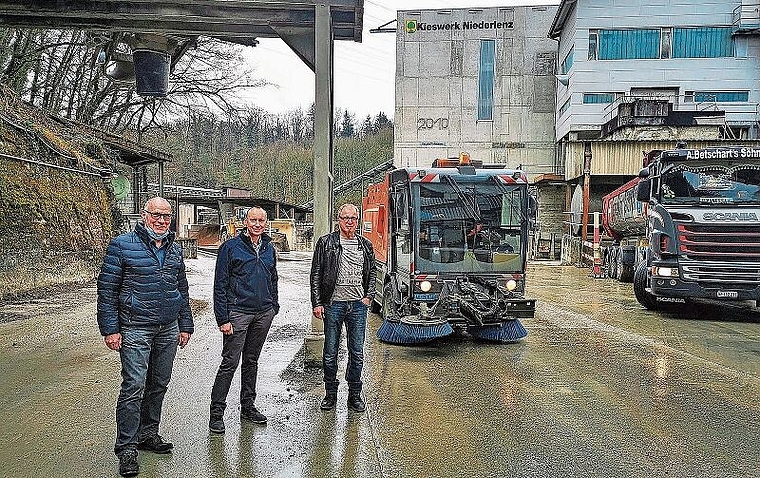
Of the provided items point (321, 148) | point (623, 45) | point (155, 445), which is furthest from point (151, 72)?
point (623, 45)

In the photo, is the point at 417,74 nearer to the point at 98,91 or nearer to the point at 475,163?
the point at 98,91

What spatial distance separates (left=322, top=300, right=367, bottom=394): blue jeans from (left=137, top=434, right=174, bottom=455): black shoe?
72.2 inches

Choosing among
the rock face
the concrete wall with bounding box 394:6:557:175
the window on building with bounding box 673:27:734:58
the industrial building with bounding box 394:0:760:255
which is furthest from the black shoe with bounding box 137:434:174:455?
the concrete wall with bounding box 394:6:557:175

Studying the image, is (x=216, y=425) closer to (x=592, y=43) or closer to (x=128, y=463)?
(x=128, y=463)

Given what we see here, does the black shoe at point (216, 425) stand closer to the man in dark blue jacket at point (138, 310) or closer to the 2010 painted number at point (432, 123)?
the man in dark blue jacket at point (138, 310)

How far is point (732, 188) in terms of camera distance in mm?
14008

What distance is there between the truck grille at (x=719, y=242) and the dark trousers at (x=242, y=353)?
32.7ft

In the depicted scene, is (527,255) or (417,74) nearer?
(527,255)

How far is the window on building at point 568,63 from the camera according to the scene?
44281 millimetres

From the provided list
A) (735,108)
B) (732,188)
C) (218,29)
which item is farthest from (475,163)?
(735,108)

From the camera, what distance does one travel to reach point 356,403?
22.7 feet

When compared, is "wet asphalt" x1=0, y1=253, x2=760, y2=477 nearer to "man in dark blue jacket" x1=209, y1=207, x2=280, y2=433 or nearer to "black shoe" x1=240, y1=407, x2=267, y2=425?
"black shoe" x1=240, y1=407, x2=267, y2=425

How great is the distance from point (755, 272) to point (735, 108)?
3358cm

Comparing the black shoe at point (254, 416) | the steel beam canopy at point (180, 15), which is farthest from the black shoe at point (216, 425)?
the steel beam canopy at point (180, 15)
